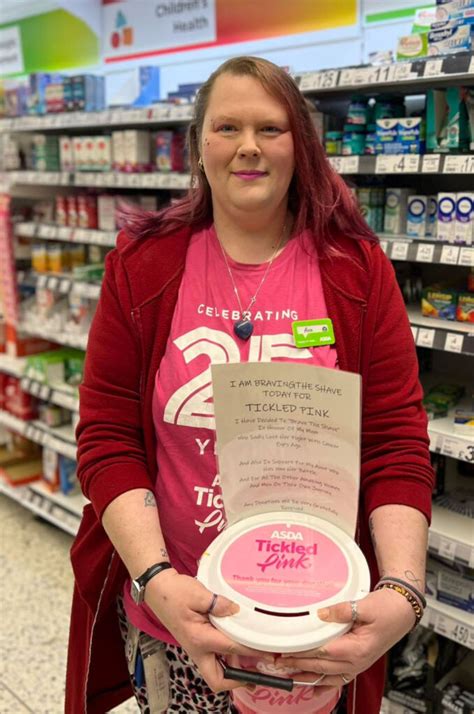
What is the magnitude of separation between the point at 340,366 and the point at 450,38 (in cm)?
127

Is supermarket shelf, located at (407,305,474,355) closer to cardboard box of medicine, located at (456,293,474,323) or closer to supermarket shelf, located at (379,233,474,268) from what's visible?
cardboard box of medicine, located at (456,293,474,323)

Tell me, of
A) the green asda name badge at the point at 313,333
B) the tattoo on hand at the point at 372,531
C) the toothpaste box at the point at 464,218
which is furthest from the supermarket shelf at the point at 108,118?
the tattoo on hand at the point at 372,531

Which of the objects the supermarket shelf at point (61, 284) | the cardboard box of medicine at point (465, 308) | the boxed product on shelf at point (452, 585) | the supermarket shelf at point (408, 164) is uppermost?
the supermarket shelf at point (408, 164)

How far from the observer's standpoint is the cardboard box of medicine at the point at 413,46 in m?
2.10

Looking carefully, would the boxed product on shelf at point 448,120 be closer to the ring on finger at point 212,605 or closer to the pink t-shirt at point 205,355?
the pink t-shirt at point 205,355

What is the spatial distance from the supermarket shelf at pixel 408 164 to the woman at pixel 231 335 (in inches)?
31.3

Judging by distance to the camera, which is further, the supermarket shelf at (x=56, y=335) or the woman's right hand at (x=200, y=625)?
the supermarket shelf at (x=56, y=335)

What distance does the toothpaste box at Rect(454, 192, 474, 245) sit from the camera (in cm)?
202

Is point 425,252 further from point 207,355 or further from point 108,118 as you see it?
point 108,118

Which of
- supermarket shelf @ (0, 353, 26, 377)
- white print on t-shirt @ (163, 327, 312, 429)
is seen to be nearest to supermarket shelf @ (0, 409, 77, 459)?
supermarket shelf @ (0, 353, 26, 377)

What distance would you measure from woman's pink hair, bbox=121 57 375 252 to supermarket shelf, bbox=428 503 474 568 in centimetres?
119

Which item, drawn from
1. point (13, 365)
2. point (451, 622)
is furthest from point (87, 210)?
point (451, 622)

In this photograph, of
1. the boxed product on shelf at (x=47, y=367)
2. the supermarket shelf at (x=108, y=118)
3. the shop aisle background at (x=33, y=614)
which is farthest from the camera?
the boxed product on shelf at (x=47, y=367)

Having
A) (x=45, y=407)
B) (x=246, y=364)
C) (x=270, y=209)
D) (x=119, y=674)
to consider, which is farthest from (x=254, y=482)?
(x=45, y=407)
